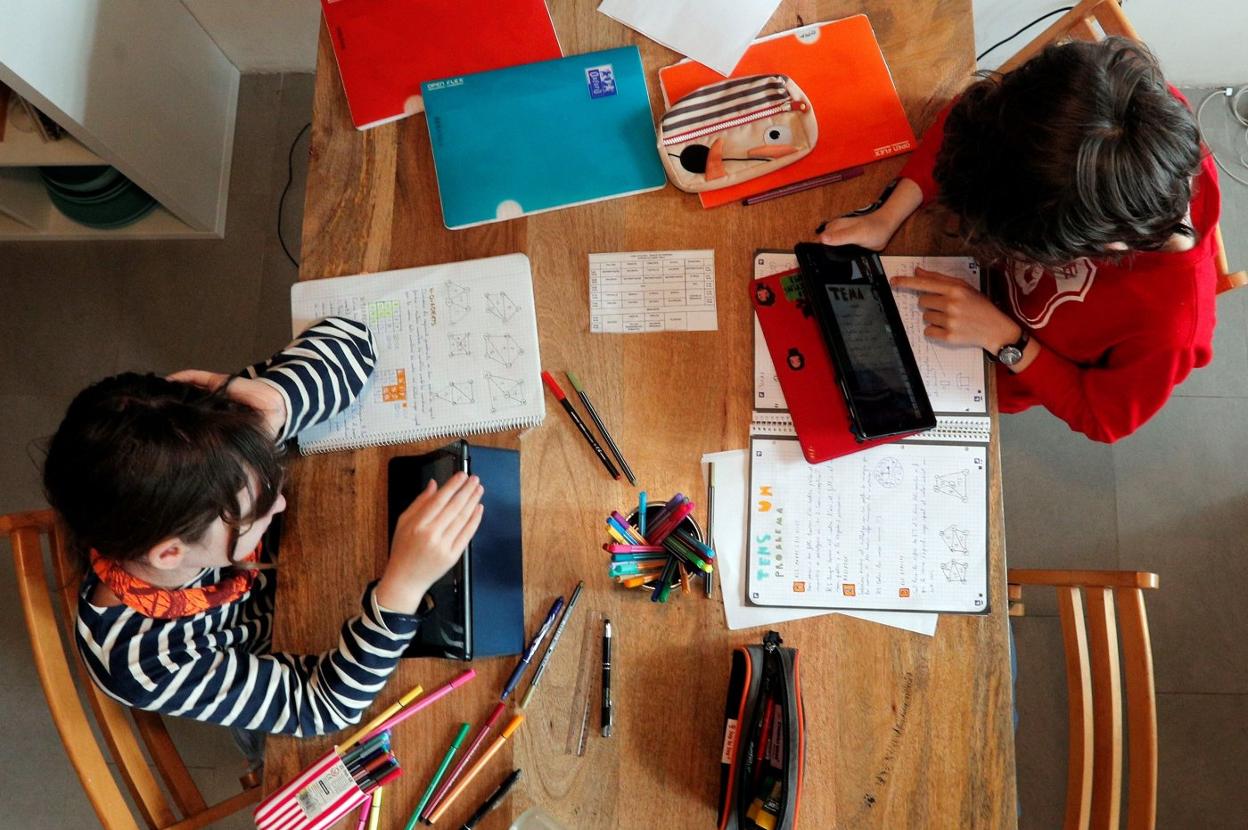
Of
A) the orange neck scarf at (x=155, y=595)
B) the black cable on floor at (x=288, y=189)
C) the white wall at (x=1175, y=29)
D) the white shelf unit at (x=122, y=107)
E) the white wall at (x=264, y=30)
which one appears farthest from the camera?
the black cable on floor at (x=288, y=189)

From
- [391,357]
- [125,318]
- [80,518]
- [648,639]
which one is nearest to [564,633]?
[648,639]

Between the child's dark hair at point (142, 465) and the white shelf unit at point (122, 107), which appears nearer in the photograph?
the child's dark hair at point (142, 465)

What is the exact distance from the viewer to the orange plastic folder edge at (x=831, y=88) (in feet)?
3.37

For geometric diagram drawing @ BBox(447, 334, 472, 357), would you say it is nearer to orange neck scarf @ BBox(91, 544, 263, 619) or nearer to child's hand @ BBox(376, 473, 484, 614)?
child's hand @ BBox(376, 473, 484, 614)

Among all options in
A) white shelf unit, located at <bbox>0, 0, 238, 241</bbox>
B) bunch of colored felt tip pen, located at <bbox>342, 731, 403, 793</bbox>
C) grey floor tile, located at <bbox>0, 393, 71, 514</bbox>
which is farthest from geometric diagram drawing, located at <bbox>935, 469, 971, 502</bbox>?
grey floor tile, located at <bbox>0, 393, 71, 514</bbox>

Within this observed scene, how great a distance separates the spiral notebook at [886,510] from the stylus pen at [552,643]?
0.20m

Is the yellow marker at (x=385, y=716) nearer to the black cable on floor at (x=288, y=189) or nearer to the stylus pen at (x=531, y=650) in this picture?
the stylus pen at (x=531, y=650)

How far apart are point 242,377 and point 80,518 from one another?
0.81 feet

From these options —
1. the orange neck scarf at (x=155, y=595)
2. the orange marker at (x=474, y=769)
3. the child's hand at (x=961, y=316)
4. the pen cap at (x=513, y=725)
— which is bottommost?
the orange marker at (x=474, y=769)

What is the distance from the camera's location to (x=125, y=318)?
1.73 metres

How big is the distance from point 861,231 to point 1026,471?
35.8 inches

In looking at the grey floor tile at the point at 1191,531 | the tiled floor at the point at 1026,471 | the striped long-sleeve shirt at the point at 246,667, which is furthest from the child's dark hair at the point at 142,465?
the grey floor tile at the point at 1191,531

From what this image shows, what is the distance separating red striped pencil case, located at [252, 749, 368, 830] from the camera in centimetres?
89

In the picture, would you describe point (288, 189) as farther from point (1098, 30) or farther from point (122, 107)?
point (1098, 30)
